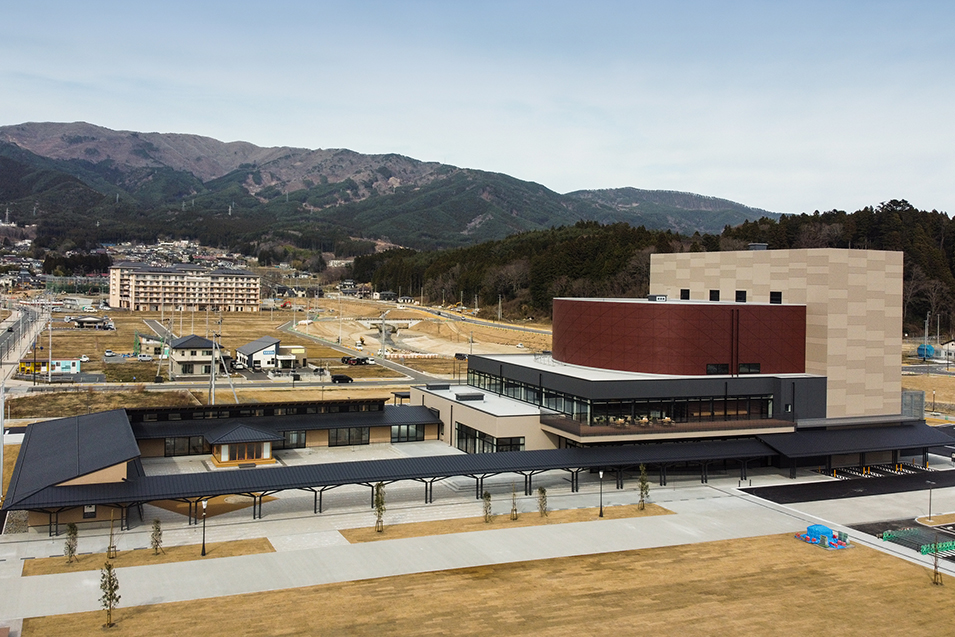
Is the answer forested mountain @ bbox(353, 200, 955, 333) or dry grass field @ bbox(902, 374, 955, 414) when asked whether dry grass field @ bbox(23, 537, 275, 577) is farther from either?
forested mountain @ bbox(353, 200, 955, 333)

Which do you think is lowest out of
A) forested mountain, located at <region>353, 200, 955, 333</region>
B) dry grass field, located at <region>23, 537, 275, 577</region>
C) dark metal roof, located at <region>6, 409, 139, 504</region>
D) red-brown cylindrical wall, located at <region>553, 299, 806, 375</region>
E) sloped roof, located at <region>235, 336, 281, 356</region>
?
dry grass field, located at <region>23, 537, 275, 577</region>

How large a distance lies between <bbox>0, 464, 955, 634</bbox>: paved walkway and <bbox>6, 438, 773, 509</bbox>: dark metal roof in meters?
1.65

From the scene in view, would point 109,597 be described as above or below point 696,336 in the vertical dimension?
below

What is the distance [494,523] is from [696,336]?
2071 cm

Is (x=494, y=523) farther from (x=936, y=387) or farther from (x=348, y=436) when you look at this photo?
(x=936, y=387)

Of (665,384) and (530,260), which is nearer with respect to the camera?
(665,384)

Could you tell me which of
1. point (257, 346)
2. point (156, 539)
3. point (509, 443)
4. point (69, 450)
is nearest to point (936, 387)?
point (509, 443)

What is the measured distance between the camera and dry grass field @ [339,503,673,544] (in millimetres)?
33969

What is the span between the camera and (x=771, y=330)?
5050cm

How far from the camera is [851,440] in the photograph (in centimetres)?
4803

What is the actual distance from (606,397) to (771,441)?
35.2 feet

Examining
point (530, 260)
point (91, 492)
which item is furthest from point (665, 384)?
point (530, 260)

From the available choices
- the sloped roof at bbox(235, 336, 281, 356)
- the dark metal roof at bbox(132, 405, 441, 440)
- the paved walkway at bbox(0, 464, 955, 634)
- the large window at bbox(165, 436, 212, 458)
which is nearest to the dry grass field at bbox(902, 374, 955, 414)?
the paved walkway at bbox(0, 464, 955, 634)

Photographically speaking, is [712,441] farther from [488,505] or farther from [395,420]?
[395,420]
